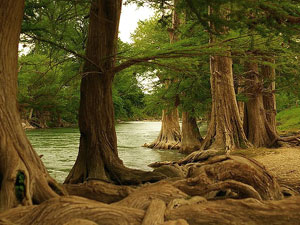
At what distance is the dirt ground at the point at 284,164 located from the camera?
261 inches

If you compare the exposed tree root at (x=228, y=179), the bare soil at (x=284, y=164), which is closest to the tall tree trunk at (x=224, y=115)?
the bare soil at (x=284, y=164)

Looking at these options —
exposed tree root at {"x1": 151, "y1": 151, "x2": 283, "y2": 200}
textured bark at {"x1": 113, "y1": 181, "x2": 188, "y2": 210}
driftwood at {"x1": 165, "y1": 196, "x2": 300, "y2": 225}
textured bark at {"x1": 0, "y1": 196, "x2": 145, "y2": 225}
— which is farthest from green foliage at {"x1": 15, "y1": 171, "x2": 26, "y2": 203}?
exposed tree root at {"x1": 151, "y1": 151, "x2": 283, "y2": 200}

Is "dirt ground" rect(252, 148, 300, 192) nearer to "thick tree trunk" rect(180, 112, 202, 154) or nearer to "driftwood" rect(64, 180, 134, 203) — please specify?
"driftwood" rect(64, 180, 134, 203)

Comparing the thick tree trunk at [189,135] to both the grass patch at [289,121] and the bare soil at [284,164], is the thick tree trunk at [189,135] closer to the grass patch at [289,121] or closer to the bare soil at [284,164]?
the bare soil at [284,164]

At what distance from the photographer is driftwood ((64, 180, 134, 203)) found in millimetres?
5246

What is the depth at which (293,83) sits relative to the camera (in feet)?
43.5

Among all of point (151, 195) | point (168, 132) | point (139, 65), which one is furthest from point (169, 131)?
point (151, 195)

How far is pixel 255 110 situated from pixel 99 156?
303 inches

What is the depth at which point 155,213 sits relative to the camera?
359 cm

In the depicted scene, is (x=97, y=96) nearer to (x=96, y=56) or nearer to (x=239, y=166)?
(x=96, y=56)

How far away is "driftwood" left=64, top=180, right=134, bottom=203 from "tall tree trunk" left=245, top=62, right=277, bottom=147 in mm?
8028

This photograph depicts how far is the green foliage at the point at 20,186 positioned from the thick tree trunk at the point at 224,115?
757 cm

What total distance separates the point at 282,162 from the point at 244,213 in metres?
5.63

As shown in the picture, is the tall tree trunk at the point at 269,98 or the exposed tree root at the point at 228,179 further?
the tall tree trunk at the point at 269,98
